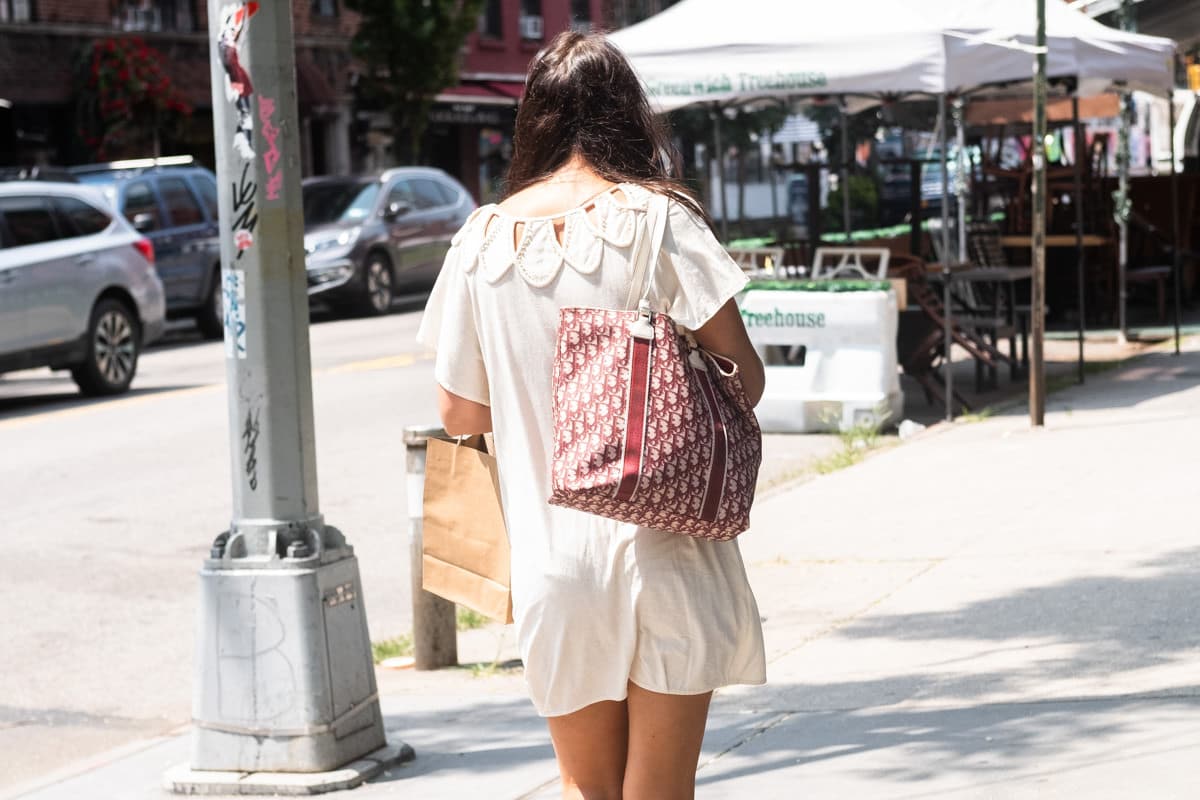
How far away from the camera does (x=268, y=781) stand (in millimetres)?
4699

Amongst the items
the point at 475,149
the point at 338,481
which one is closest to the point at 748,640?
the point at 338,481

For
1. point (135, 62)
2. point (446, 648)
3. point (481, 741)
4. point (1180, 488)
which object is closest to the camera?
point (481, 741)

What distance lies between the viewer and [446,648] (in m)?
6.27

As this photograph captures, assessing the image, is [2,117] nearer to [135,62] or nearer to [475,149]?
[135,62]

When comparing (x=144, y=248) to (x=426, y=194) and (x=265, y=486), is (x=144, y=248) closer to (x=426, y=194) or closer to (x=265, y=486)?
(x=426, y=194)

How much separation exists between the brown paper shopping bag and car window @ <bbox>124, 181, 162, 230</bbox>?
16706 mm

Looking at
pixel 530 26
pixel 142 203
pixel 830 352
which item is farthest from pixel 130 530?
pixel 530 26

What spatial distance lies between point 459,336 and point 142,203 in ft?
57.0

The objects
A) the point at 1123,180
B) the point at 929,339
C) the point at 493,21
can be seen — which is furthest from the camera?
the point at 493,21

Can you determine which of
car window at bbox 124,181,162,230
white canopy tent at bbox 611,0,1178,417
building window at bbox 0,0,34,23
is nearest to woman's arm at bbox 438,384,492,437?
white canopy tent at bbox 611,0,1178,417

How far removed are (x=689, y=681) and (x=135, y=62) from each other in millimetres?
26416

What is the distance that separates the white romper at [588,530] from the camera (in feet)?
9.41

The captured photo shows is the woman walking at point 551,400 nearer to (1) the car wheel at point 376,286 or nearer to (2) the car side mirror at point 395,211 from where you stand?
(1) the car wheel at point 376,286

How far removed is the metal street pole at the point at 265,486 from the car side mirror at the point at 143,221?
47.3ft
